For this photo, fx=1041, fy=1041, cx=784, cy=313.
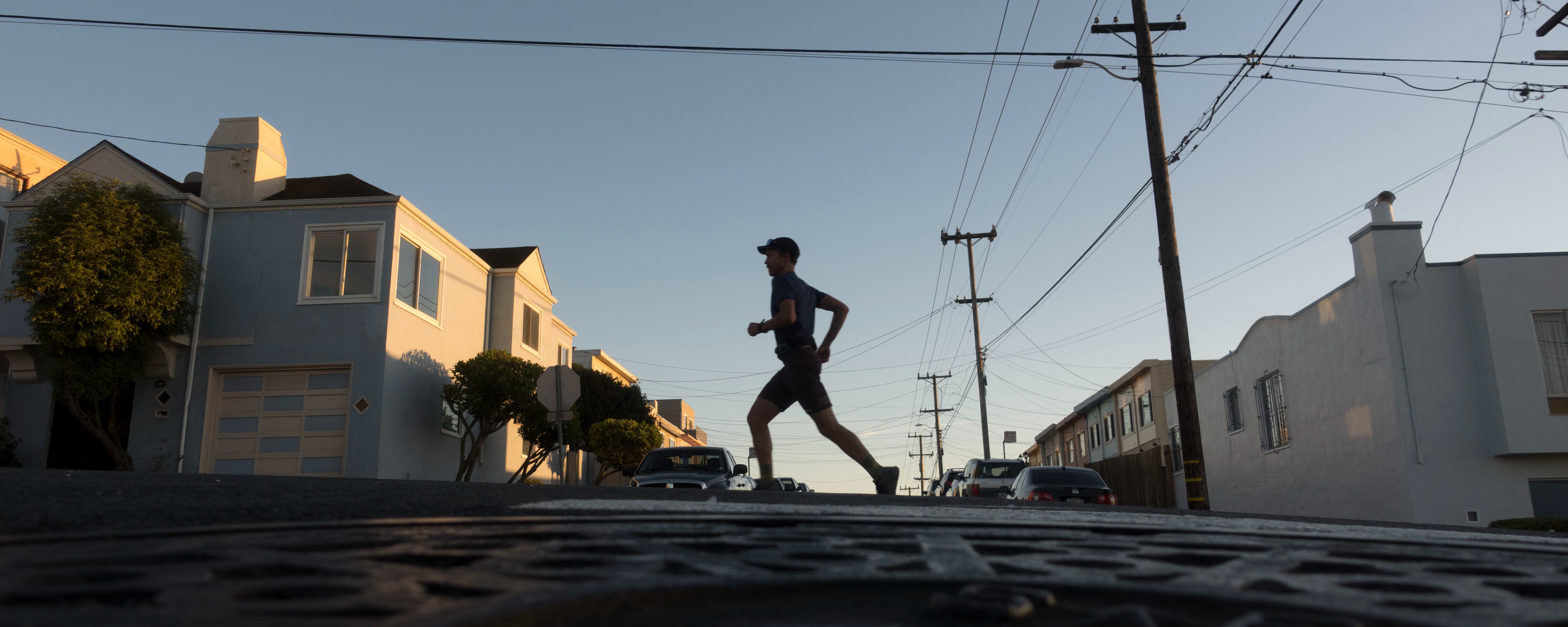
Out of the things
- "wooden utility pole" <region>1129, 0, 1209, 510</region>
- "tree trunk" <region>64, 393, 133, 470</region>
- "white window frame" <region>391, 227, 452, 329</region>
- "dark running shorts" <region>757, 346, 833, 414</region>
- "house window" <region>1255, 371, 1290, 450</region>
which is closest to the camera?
"dark running shorts" <region>757, 346, 833, 414</region>

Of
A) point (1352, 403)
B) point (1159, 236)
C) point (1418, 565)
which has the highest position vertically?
point (1159, 236)

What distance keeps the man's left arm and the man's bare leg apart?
55 centimetres

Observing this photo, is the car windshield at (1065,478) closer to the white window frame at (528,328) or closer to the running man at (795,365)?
the running man at (795,365)

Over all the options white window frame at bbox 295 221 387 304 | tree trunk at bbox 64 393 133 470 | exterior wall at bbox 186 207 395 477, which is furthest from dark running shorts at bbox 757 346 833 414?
tree trunk at bbox 64 393 133 470

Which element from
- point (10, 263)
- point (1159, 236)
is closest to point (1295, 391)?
point (1159, 236)

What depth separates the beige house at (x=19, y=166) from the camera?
22.1 meters

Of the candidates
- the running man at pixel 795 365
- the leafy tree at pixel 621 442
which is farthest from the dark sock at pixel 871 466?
the leafy tree at pixel 621 442

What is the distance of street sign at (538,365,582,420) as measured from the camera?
1495 cm

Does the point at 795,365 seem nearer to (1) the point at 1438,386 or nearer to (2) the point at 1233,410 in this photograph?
(1) the point at 1438,386

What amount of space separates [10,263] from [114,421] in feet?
13.5

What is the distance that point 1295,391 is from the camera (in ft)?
64.6

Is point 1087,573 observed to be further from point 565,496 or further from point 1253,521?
point 565,496

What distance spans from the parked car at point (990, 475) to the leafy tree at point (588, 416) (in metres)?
9.36

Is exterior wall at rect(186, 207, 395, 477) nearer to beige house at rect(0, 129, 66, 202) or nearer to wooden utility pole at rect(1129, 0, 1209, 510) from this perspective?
beige house at rect(0, 129, 66, 202)
